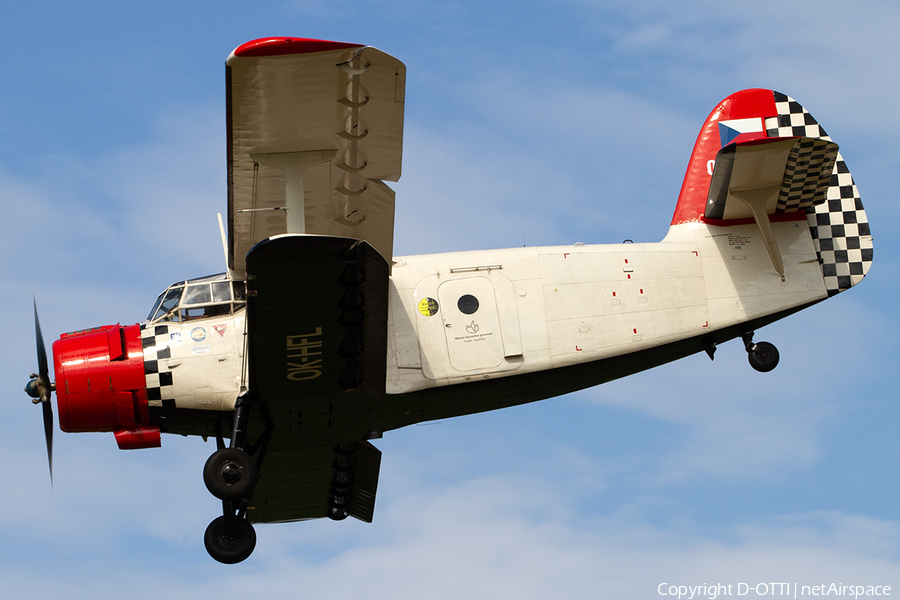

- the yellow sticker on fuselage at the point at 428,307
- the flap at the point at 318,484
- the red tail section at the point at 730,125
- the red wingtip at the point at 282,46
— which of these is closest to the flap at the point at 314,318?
the yellow sticker on fuselage at the point at 428,307

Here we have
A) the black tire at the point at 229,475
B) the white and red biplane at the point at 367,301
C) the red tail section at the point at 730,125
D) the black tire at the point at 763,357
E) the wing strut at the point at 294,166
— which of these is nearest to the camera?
the white and red biplane at the point at 367,301

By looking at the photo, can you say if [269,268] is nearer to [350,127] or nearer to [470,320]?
[350,127]

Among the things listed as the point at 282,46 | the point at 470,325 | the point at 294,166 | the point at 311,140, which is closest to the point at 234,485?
the point at 470,325

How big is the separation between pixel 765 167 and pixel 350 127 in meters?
4.98

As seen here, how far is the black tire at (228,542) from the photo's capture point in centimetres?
1176

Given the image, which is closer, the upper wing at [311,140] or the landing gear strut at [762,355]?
the upper wing at [311,140]

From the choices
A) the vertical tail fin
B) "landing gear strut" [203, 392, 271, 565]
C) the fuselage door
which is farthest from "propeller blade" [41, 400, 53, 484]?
the vertical tail fin

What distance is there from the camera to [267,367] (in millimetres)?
11094

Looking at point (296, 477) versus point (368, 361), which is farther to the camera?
point (296, 477)

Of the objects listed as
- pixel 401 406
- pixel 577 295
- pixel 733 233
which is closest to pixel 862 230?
pixel 733 233

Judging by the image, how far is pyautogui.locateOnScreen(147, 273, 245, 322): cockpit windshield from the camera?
37.8 ft

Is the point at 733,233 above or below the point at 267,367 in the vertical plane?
above

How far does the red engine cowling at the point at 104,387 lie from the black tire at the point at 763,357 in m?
6.95

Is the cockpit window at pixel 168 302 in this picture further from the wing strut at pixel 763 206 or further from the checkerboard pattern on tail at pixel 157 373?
the wing strut at pixel 763 206
